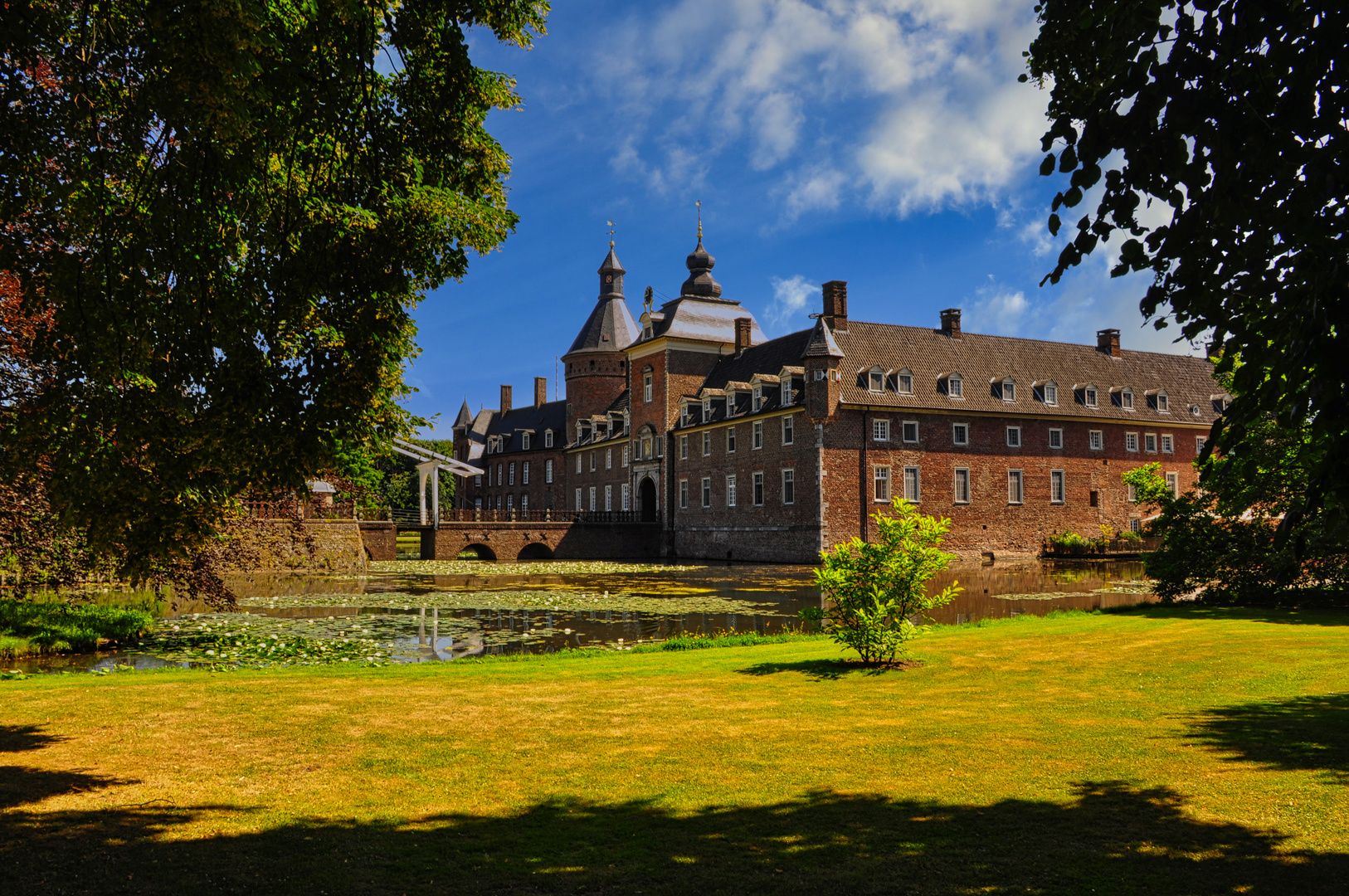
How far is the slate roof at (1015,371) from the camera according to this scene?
47750 mm

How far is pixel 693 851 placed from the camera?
482 cm

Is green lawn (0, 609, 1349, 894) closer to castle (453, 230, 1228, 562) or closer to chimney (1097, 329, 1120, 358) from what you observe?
castle (453, 230, 1228, 562)

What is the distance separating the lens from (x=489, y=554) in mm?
52875

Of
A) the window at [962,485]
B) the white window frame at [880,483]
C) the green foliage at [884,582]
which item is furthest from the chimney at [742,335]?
the green foliage at [884,582]

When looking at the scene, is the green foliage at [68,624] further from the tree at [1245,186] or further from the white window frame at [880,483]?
the white window frame at [880,483]

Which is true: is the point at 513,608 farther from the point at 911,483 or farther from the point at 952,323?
the point at 952,323

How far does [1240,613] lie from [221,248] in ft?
54.2

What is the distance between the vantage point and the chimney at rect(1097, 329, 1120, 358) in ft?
183

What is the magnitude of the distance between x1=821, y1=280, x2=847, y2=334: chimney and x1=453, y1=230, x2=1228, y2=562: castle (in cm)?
7

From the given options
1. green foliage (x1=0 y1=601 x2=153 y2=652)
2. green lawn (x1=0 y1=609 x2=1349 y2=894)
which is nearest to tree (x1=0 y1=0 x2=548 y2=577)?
green lawn (x1=0 y1=609 x2=1349 y2=894)

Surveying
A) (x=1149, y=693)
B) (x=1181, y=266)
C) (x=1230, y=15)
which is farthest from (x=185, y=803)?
(x=1149, y=693)

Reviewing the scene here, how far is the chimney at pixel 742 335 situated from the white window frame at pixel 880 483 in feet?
44.6

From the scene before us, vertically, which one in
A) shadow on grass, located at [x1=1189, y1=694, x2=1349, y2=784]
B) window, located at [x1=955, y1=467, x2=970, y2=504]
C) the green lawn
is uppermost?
window, located at [x1=955, y1=467, x2=970, y2=504]

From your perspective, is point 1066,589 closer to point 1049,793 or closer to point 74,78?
point 1049,793
